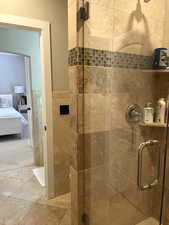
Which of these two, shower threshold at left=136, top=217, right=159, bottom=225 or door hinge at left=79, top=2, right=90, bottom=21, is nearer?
door hinge at left=79, top=2, right=90, bottom=21

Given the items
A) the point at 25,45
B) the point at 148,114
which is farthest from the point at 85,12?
the point at 25,45

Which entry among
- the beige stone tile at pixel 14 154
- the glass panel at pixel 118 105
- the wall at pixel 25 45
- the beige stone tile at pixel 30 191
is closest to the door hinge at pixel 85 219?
the glass panel at pixel 118 105

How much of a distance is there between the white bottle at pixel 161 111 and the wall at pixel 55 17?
110 cm

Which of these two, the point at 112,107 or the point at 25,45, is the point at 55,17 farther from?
the point at 25,45

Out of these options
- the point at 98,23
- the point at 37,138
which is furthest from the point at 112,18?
the point at 37,138

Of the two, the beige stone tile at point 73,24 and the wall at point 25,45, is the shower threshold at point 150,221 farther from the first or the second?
the wall at point 25,45

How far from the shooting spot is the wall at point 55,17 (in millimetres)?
1785

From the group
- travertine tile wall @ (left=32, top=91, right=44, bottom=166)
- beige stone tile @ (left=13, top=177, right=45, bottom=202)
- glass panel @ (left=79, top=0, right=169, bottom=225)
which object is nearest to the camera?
glass panel @ (left=79, top=0, right=169, bottom=225)

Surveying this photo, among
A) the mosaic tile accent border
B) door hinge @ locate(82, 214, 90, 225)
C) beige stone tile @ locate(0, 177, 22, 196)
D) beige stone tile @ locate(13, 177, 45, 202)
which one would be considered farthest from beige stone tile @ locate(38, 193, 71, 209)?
the mosaic tile accent border

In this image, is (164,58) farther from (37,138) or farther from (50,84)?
(37,138)

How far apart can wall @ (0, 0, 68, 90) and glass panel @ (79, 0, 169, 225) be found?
848 millimetres

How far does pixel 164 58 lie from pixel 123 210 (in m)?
1.48

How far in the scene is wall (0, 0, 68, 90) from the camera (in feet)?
5.86

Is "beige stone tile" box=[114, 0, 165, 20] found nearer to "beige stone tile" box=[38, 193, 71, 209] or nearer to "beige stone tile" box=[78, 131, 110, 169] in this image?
"beige stone tile" box=[78, 131, 110, 169]
